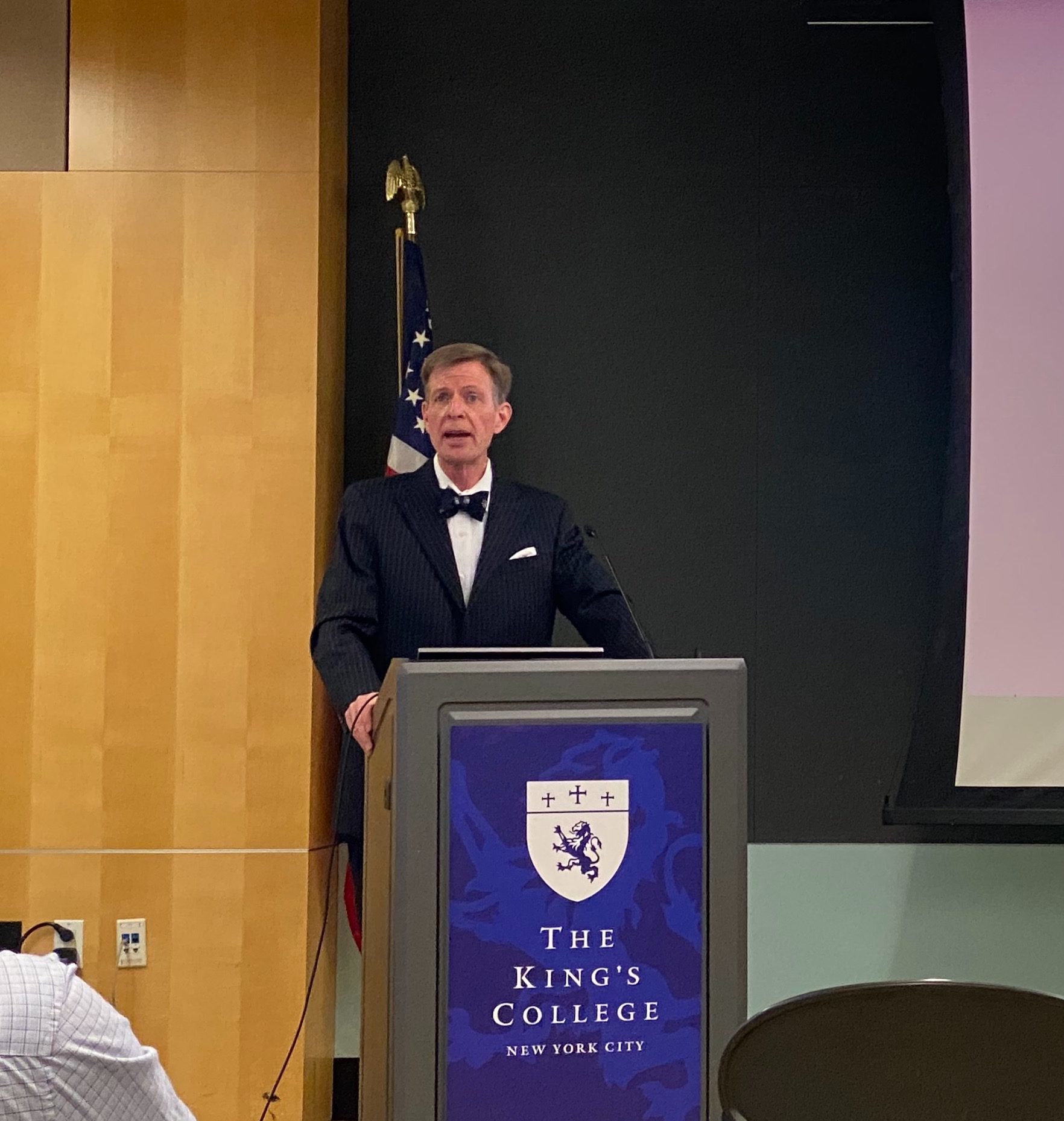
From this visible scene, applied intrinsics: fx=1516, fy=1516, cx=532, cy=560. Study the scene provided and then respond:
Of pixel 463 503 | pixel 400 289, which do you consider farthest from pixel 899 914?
pixel 400 289

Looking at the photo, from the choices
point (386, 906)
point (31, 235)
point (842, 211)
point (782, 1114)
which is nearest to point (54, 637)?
point (31, 235)

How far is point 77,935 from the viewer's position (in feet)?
12.9

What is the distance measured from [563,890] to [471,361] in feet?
5.82

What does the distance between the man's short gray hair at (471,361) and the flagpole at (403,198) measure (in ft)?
2.31

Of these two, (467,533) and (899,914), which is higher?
(467,533)

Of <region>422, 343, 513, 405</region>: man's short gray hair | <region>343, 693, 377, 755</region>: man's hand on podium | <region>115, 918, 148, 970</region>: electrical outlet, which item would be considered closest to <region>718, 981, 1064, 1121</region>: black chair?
<region>343, 693, 377, 755</region>: man's hand on podium

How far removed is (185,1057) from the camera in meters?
3.96

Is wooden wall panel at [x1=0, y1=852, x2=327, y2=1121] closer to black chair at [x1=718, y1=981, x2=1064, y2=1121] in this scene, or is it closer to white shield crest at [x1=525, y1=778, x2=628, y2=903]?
white shield crest at [x1=525, y1=778, x2=628, y2=903]

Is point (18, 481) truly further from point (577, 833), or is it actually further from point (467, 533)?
point (577, 833)

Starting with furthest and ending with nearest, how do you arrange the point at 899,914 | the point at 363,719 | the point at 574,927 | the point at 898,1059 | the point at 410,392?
the point at 899,914 < the point at 410,392 < the point at 363,719 < the point at 574,927 < the point at 898,1059

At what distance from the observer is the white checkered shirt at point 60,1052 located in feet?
4.64

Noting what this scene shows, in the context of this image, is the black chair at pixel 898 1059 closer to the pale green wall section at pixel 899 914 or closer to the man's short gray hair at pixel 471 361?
the man's short gray hair at pixel 471 361

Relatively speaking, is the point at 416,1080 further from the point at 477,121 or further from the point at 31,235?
the point at 477,121

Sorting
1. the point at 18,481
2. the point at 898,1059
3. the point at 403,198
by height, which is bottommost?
the point at 898,1059
